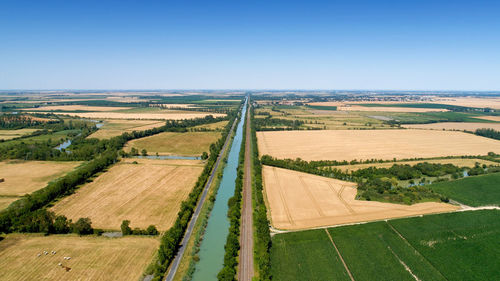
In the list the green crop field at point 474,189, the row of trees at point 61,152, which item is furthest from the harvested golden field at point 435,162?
the row of trees at point 61,152

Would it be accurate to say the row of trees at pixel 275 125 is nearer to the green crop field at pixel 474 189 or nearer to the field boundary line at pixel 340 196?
the field boundary line at pixel 340 196

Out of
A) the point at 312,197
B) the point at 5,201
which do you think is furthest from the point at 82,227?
the point at 312,197

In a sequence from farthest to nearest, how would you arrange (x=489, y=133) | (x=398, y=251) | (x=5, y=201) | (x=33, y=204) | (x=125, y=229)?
(x=489, y=133) → (x=5, y=201) → (x=33, y=204) → (x=125, y=229) → (x=398, y=251)

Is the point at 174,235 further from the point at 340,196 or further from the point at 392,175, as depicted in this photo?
the point at 392,175

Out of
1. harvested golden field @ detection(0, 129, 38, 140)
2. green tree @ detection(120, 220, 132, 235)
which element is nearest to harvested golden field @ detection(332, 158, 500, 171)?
green tree @ detection(120, 220, 132, 235)

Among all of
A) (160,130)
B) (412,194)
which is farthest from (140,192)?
(160,130)

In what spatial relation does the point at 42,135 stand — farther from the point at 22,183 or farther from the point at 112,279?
the point at 112,279
